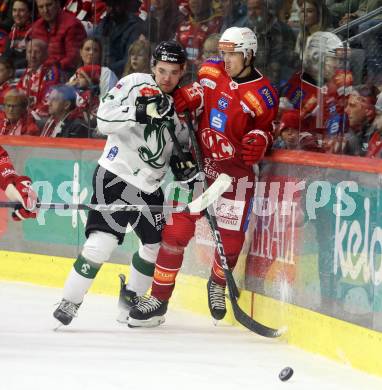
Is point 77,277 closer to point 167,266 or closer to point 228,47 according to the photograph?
point 167,266

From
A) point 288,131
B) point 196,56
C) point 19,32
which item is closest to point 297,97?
point 288,131

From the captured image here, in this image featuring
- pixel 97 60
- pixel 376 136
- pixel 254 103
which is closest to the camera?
pixel 376 136

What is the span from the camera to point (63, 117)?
8.05 metres

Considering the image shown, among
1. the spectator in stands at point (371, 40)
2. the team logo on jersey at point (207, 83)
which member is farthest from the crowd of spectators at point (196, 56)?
the team logo on jersey at point (207, 83)

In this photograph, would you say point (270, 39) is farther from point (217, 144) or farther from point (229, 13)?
point (217, 144)

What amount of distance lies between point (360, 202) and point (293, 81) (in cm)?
131

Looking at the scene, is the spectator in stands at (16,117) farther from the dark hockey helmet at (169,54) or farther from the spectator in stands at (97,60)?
the dark hockey helmet at (169,54)

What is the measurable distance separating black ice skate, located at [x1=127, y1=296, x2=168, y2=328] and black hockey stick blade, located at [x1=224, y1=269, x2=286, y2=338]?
1.43ft

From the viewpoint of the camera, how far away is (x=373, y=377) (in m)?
5.01

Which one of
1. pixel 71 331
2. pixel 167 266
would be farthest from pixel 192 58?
pixel 71 331

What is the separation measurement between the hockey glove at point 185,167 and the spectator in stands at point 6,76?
236cm

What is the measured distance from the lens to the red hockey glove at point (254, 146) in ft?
19.8

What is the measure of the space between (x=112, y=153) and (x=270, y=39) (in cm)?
100

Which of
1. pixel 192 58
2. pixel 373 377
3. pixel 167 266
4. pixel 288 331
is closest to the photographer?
pixel 373 377
